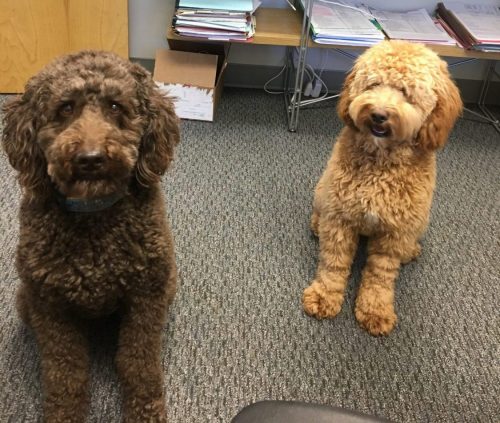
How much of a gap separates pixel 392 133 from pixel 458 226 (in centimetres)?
81

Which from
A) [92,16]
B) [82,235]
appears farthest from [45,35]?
[82,235]

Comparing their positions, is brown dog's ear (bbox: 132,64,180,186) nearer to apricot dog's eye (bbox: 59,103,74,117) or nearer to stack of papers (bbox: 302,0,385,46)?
apricot dog's eye (bbox: 59,103,74,117)

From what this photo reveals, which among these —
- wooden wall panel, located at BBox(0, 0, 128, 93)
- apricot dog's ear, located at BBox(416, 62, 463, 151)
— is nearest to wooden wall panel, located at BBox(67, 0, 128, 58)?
wooden wall panel, located at BBox(0, 0, 128, 93)

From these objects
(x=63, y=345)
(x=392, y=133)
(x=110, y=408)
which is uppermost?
(x=392, y=133)

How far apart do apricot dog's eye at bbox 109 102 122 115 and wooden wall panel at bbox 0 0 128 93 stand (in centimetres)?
172

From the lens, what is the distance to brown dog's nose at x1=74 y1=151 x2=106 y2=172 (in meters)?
1.01

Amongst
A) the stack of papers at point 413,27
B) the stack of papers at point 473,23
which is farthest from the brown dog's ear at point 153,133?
the stack of papers at point 473,23

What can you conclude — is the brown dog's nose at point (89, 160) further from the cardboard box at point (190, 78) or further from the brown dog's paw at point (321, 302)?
the cardboard box at point (190, 78)

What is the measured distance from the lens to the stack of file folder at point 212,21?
7.61 ft

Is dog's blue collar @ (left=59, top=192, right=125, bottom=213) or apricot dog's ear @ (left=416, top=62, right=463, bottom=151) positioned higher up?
apricot dog's ear @ (left=416, top=62, right=463, bottom=151)

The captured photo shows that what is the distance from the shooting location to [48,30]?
2559 mm

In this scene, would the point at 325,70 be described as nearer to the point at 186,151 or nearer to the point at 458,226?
the point at 186,151

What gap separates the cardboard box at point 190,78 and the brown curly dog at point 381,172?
3.34 ft

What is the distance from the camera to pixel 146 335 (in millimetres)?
1296
